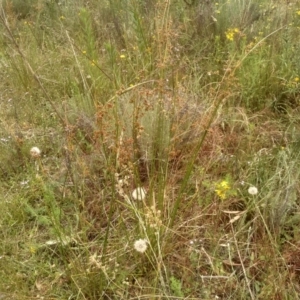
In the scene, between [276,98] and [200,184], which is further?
[276,98]

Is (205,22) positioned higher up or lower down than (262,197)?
higher up

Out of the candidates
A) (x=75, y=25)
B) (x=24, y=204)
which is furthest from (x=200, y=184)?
(x=75, y=25)

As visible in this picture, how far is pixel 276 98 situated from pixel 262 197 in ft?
2.81

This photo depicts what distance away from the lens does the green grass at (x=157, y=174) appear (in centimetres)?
142

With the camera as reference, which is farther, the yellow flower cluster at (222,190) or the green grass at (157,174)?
the yellow flower cluster at (222,190)

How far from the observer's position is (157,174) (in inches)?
67.7

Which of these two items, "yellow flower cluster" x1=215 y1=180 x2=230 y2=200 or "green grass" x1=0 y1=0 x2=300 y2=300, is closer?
"green grass" x1=0 y1=0 x2=300 y2=300

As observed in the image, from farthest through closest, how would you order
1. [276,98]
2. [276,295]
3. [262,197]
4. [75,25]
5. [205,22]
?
[75,25] → [205,22] → [276,98] → [262,197] → [276,295]

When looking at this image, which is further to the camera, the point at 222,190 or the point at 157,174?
the point at 157,174

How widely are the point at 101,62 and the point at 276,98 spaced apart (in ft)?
3.80

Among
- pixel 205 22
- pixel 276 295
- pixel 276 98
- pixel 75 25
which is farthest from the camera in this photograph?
pixel 75 25

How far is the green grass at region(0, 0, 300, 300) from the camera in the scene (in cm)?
142

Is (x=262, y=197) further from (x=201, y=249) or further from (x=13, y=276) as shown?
(x=13, y=276)

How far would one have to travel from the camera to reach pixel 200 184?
1.75m
